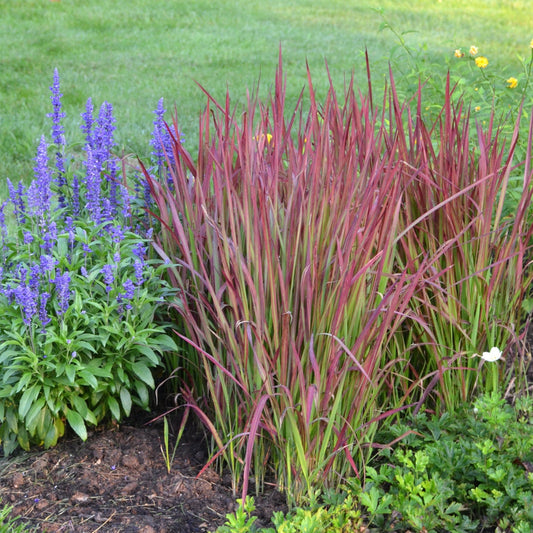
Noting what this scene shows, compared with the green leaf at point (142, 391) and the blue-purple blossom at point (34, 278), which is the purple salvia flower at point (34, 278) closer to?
the blue-purple blossom at point (34, 278)

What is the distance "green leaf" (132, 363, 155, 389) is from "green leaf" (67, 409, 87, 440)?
253 mm

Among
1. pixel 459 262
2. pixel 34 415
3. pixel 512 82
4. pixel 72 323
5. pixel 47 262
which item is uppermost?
pixel 512 82

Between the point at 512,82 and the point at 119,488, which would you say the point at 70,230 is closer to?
the point at 119,488

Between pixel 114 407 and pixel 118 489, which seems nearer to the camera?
pixel 118 489

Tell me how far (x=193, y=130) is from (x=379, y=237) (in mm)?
4183

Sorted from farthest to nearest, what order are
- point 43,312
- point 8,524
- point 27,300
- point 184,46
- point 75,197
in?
point 184,46 < point 75,197 < point 43,312 < point 27,300 < point 8,524

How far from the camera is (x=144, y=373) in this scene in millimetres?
2592

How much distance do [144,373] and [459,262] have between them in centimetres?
128

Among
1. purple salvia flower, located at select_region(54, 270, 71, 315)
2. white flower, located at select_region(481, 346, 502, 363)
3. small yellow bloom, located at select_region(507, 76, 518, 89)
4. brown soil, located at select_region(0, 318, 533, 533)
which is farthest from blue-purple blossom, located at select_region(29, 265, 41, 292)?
small yellow bloom, located at select_region(507, 76, 518, 89)

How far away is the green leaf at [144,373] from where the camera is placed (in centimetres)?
258

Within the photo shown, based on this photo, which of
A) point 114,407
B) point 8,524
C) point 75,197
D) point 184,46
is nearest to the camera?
point 8,524

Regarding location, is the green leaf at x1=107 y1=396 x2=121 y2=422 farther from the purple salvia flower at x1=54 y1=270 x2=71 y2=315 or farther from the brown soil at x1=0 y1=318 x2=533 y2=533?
the purple salvia flower at x1=54 y1=270 x2=71 y2=315

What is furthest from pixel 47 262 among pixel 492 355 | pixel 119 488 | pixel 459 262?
pixel 492 355

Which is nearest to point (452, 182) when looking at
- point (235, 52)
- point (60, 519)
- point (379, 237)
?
point (379, 237)
